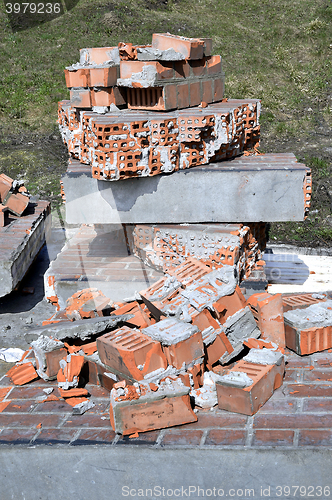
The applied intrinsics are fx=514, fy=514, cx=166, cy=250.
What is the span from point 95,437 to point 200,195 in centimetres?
262

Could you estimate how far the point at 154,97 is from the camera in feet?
16.7

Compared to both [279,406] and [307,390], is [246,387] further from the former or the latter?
[307,390]

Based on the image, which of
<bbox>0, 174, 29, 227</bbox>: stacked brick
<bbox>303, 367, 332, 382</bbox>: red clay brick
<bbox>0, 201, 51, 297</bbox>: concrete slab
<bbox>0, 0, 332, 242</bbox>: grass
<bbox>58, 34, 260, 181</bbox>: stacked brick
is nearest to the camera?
<bbox>303, 367, 332, 382</bbox>: red clay brick

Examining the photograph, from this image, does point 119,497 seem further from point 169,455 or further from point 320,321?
point 320,321

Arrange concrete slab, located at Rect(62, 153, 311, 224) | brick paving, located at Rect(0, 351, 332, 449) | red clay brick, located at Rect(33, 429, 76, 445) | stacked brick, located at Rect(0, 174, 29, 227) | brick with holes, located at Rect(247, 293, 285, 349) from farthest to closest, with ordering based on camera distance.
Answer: stacked brick, located at Rect(0, 174, 29, 227) < concrete slab, located at Rect(62, 153, 311, 224) < brick with holes, located at Rect(247, 293, 285, 349) < red clay brick, located at Rect(33, 429, 76, 445) < brick paving, located at Rect(0, 351, 332, 449)

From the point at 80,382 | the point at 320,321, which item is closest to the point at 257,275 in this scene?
the point at 320,321

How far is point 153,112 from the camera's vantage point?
5094 millimetres

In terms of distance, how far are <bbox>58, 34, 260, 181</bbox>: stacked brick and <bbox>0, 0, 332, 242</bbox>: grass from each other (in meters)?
4.36

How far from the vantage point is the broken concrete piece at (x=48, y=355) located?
12.4 ft

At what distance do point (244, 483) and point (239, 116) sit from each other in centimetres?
354

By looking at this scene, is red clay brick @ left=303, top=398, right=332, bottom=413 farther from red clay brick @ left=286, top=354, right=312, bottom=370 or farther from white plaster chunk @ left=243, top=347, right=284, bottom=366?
red clay brick @ left=286, top=354, right=312, bottom=370

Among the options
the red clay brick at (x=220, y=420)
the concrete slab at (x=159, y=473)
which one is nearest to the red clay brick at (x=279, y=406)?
the red clay brick at (x=220, y=420)

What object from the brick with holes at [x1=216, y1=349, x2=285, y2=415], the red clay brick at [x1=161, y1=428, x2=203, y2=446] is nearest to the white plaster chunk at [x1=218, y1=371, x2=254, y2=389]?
the brick with holes at [x1=216, y1=349, x2=285, y2=415]

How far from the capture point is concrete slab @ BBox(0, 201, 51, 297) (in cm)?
562
